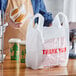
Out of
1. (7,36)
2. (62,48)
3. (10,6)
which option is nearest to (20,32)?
(7,36)

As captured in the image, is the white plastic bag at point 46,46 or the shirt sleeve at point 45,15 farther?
the shirt sleeve at point 45,15

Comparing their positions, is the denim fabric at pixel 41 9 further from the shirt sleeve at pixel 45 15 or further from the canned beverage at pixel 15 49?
the canned beverage at pixel 15 49

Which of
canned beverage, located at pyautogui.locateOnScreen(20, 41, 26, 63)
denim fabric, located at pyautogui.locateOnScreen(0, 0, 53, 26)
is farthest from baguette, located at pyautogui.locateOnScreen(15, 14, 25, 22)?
canned beverage, located at pyautogui.locateOnScreen(20, 41, 26, 63)

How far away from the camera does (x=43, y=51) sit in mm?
1216

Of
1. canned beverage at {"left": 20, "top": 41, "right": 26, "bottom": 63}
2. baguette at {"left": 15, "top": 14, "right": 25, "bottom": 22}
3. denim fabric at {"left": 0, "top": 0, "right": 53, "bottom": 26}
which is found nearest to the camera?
canned beverage at {"left": 20, "top": 41, "right": 26, "bottom": 63}

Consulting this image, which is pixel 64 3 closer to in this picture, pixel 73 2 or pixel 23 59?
pixel 73 2

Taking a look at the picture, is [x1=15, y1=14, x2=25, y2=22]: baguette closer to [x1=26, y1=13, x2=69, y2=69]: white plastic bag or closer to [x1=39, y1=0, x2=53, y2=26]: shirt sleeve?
[x1=39, y1=0, x2=53, y2=26]: shirt sleeve

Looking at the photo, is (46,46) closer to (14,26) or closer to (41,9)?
(14,26)

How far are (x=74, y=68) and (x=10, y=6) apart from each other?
2.53ft

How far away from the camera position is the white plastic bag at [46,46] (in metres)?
1.22

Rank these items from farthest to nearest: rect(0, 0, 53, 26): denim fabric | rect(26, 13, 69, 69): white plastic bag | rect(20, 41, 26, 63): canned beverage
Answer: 1. rect(0, 0, 53, 26): denim fabric
2. rect(20, 41, 26, 63): canned beverage
3. rect(26, 13, 69, 69): white plastic bag

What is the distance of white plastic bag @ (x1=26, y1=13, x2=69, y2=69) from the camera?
1.22 meters

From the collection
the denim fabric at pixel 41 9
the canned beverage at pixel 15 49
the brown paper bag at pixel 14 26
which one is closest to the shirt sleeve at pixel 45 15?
the denim fabric at pixel 41 9

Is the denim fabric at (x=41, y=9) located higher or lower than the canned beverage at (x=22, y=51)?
higher
